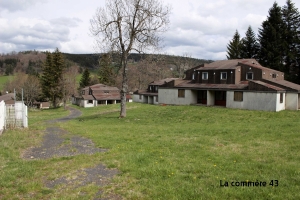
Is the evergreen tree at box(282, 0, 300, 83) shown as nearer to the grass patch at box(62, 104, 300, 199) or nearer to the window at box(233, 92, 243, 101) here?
the window at box(233, 92, 243, 101)

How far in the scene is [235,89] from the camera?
3133 centimetres

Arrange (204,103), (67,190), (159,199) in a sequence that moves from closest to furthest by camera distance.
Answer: (159,199), (67,190), (204,103)

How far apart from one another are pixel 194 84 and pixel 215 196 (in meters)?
33.0

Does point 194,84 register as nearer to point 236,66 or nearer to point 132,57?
point 236,66

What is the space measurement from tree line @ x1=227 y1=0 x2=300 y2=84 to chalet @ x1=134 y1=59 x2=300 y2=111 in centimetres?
1009

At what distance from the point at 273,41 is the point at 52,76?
53.2 meters

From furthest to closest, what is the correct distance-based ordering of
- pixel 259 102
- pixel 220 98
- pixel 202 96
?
pixel 202 96 < pixel 220 98 < pixel 259 102

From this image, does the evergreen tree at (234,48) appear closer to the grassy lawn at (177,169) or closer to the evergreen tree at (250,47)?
the evergreen tree at (250,47)

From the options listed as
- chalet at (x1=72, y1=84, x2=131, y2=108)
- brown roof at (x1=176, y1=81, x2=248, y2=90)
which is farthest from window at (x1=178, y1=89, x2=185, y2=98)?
chalet at (x1=72, y1=84, x2=131, y2=108)

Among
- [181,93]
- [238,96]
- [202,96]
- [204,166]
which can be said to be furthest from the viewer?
[181,93]

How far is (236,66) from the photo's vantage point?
34.1 m

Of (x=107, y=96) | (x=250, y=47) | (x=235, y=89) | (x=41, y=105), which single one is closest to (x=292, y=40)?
(x=250, y=47)

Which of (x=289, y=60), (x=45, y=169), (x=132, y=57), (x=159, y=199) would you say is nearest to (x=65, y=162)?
(x=45, y=169)

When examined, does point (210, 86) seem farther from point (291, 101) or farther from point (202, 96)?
point (291, 101)
